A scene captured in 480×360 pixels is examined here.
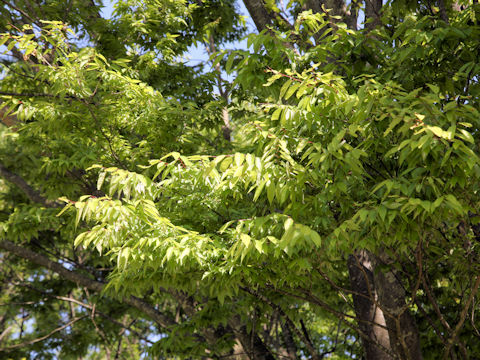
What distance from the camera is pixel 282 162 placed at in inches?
132

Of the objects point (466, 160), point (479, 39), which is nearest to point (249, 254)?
point (466, 160)

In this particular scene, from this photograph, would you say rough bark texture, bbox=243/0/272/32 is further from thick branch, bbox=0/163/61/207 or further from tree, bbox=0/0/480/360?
thick branch, bbox=0/163/61/207

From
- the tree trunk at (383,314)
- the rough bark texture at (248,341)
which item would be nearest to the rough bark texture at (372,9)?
the tree trunk at (383,314)

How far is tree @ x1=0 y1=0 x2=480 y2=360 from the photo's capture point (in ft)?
10.3

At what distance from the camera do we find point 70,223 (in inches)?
245

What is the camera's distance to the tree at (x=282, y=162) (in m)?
3.14

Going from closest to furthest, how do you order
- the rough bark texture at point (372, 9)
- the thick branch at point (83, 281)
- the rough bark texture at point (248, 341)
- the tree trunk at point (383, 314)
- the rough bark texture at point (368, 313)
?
the tree trunk at point (383, 314) → the rough bark texture at point (372, 9) → the rough bark texture at point (368, 313) → the rough bark texture at point (248, 341) → the thick branch at point (83, 281)

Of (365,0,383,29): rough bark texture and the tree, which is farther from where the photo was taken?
(365,0,383,29): rough bark texture

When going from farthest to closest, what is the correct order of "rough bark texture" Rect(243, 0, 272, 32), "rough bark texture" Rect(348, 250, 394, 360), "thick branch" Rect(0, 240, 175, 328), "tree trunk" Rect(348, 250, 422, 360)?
"thick branch" Rect(0, 240, 175, 328) < "rough bark texture" Rect(243, 0, 272, 32) < "rough bark texture" Rect(348, 250, 394, 360) < "tree trunk" Rect(348, 250, 422, 360)

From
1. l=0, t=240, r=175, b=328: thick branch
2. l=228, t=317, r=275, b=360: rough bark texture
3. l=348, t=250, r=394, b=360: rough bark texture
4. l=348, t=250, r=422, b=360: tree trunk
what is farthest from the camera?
l=0, t=240, r=175, b=328: thick branch

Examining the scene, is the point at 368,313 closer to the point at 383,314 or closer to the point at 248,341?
the point at 383,314

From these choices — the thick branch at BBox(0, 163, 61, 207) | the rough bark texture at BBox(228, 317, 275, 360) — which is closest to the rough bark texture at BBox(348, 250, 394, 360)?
the rough bark texture at BBox(228, 317, 275, 360)

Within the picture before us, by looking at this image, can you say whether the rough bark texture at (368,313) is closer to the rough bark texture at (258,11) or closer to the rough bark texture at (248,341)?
the rough bark texture at (248,341)

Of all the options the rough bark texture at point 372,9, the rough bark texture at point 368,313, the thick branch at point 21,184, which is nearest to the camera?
the rough bark texture at point 372,9
